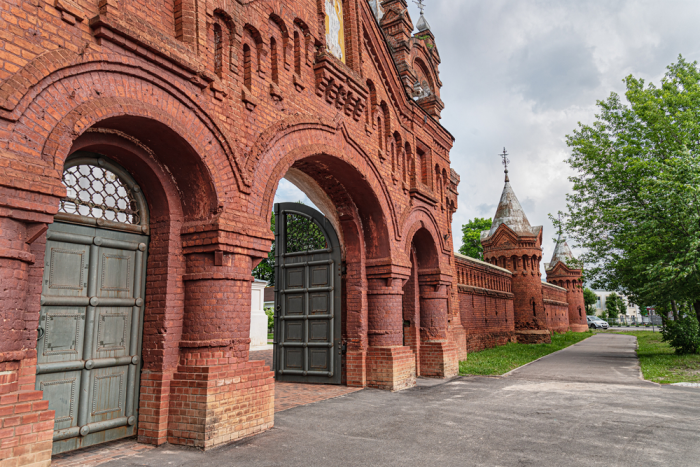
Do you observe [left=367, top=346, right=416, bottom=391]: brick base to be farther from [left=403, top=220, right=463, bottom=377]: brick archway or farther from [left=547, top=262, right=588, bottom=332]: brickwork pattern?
[left=547, top=262, right=588, bottom=332]: brickwork pattern

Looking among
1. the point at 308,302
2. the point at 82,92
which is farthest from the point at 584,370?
the point at 82,92

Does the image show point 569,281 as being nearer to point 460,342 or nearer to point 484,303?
point 484,303

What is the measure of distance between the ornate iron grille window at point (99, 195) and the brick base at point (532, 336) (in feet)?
73.7

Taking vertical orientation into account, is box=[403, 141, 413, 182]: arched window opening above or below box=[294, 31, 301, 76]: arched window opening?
below

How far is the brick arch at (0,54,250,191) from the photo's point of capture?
377 centimetres

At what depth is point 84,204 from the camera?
4.95m

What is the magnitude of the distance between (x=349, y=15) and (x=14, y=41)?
6521 millimetres

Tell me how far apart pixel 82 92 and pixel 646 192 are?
14.2 meters

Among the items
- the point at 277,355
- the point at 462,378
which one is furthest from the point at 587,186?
the point at 277,355

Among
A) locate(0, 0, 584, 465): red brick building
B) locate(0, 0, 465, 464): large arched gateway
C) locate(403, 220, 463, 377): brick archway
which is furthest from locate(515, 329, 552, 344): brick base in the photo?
locate(0, 0, 465, 464): large arched gateway

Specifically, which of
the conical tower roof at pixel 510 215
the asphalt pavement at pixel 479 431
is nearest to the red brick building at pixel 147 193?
the asphalt pavement at pixel 479 431

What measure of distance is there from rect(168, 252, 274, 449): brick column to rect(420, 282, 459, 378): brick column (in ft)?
19.9

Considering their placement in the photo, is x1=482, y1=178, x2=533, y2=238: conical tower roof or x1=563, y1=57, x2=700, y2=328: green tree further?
x1=482, y1=178, x2=533, y2=238: conical tower roof

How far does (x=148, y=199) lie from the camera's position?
5641mm
